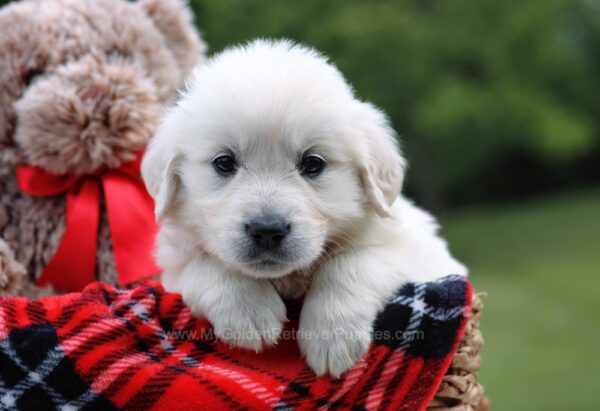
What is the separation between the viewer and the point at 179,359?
2.32 metres

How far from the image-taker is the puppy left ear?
2.65 meters

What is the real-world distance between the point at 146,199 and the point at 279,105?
3.81 ft

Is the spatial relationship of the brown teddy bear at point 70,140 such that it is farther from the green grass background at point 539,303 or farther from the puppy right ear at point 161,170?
the green grass background at point 539,303

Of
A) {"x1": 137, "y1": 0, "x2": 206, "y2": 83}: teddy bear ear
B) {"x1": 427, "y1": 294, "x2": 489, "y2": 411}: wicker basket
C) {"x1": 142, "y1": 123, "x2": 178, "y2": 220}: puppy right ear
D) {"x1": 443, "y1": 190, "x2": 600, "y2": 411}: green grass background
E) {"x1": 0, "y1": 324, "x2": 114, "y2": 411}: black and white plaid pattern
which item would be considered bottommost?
{"x1": 0, "y1": 324, "x2": 114, "y2": 411}: black and white plaid pattern

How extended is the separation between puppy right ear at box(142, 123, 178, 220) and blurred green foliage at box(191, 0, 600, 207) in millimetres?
10792

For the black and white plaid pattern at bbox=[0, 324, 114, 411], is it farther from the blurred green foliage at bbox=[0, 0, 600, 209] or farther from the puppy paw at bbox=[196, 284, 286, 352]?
the blurred green foliage at bbox=[0, 0, 600, 209]

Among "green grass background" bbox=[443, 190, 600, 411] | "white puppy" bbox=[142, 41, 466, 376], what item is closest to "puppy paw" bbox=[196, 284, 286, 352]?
"white puppy" bbox=[142, 41, 466, 376]

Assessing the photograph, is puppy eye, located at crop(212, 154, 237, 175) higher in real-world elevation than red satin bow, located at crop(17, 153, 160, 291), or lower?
higher

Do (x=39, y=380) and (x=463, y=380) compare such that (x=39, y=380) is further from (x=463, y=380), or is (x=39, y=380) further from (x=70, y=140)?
(x=463, y=380)

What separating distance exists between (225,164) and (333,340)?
77 cm

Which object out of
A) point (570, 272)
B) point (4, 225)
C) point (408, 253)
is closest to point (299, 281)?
point (408, 253)

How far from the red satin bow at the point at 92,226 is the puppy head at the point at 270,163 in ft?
1.64

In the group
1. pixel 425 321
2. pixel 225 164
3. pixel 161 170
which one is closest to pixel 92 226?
pixel 161 170

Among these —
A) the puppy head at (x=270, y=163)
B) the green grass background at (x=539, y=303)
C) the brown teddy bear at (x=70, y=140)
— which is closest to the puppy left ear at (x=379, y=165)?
the puppy head at (x=270, y=163)
